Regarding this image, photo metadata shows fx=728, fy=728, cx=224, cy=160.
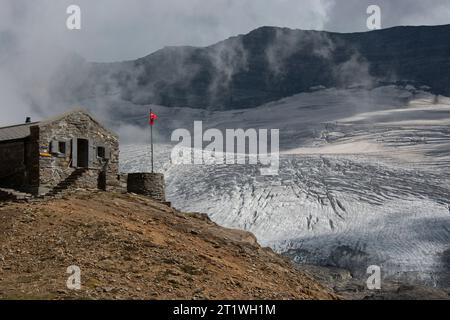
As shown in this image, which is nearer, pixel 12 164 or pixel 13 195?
pixel 13 195

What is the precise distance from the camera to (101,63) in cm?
12938

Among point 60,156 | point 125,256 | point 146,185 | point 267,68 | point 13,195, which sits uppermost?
point 267,68

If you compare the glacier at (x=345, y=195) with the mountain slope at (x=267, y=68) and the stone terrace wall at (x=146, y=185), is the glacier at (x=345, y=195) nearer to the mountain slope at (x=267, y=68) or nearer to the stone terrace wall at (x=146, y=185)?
the stone terrace wall at (x=146, y=185)

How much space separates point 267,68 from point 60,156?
10600 centimetres

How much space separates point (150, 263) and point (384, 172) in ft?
153

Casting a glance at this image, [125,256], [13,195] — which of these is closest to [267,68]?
[13,195]

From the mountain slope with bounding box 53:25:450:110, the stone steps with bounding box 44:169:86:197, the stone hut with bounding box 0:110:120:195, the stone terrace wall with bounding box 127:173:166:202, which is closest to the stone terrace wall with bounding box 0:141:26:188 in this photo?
the stone hut with bounding box 0:110:120:195

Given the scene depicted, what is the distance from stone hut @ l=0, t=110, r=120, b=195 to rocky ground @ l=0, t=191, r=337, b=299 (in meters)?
1.87

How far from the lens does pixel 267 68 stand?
432 ft

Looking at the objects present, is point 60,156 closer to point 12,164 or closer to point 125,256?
point 12,164

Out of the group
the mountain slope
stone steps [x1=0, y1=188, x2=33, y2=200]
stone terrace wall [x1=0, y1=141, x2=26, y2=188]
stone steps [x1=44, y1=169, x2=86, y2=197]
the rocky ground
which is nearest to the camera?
the rocky ground

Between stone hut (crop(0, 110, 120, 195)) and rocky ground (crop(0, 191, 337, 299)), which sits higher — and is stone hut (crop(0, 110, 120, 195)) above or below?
above

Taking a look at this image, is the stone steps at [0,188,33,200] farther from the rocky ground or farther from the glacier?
the glacier

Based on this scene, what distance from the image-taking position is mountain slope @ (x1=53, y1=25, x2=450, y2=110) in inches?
4830
